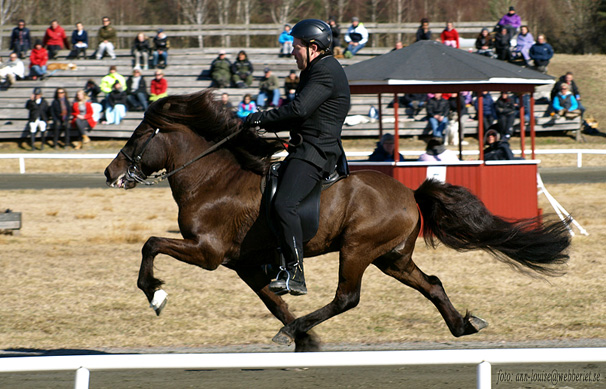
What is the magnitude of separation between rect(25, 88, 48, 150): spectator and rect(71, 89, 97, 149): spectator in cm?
84

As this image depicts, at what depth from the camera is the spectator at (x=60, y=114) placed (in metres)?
23.3

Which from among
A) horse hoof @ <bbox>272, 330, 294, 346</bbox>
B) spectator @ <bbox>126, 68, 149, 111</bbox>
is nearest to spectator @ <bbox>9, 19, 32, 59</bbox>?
spectator @ <bbox>126, 68, 149, 111</bbox>

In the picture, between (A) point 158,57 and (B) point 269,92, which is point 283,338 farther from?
(A) point 158,57

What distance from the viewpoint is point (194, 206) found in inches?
253

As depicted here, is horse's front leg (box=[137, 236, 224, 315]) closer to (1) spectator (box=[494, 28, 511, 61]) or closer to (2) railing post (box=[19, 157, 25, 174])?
(2) railing post (box=[19, 157, 25, 174])

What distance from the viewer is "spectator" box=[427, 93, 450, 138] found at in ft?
74.0

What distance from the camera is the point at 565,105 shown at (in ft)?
83.7

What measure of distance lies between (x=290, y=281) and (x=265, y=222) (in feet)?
1.72

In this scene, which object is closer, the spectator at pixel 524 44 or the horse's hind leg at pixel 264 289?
the horse's hind leg at pixel 264 289

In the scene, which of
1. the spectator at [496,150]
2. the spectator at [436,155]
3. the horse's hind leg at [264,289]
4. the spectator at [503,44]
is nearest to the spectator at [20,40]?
the spectator at [503,44]

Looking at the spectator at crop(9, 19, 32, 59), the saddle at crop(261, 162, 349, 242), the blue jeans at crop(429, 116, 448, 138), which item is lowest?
the blue jeans at crop(429, 116, 448, 138)

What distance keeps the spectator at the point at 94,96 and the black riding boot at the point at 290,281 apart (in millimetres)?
19534

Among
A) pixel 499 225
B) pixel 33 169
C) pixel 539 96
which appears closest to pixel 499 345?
pixel 499 225

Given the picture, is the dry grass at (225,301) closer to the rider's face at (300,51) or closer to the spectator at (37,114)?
the rider's face at (300,51)
